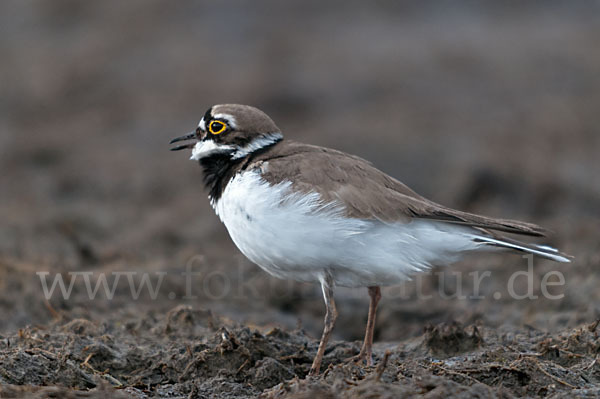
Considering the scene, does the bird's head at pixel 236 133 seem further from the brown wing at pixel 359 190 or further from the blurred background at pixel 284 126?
the blurred background at pixel 284 126

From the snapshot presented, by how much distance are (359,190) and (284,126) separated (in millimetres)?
8356

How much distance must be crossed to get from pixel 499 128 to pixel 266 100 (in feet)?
14.0

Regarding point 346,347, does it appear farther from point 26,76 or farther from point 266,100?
point 26,76

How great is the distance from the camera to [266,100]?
14.8 metres

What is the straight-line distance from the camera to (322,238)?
5688 millimetres

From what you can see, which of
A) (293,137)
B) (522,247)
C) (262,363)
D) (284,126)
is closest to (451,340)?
(522,247)

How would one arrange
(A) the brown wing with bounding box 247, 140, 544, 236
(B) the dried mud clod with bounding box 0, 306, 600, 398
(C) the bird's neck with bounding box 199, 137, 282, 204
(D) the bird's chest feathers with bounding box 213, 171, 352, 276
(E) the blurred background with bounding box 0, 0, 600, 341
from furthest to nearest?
1. (E) the blurred background with bounding box 0, 0, 600, 341
2. (C) the bird's neck with bounding box 199, 137, 282, 204
3. (A) the brown wing with bounding box 247, 140, 544, 236
4. (D) the bird's chest feathers with bounding box 213, 171, 352, 276
5. (B) the dried mud clod with bounding box 0, 306, 600, 398

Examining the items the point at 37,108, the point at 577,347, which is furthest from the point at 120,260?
the point at 37,108

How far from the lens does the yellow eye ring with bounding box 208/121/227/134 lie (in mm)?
6418

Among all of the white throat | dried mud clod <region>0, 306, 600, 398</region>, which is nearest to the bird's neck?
the white throat

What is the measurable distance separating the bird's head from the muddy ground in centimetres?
144

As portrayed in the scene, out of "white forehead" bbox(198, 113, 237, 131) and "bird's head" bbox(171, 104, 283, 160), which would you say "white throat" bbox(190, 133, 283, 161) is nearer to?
"bird's head" bbox(171, 104, 283, 160)

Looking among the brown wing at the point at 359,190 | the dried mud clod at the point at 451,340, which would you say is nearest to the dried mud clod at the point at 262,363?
the dried mud clod at the point at 451,340

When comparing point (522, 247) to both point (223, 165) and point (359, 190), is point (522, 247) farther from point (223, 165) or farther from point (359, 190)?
point (223, 165)
